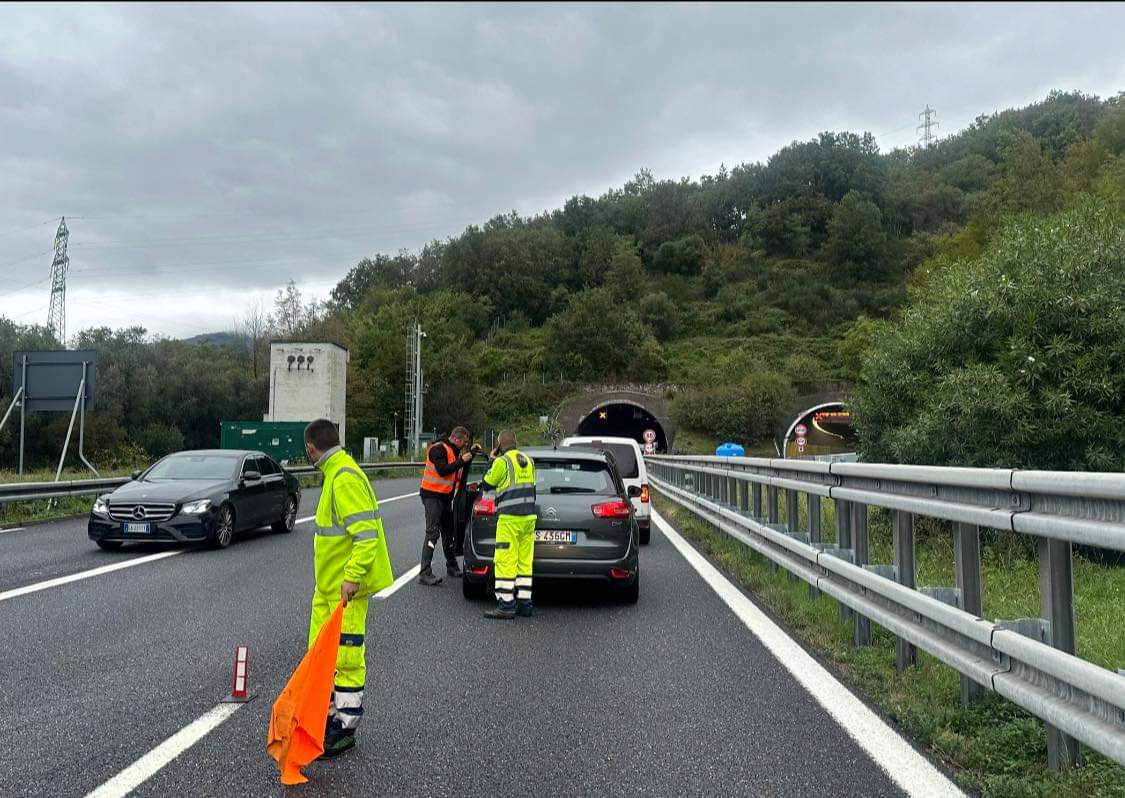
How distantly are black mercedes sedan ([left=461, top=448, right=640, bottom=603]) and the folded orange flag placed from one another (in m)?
4.69

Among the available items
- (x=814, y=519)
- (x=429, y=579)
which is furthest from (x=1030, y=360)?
(x=429, y=579)

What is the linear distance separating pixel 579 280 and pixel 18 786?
138 metres

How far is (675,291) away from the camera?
138 m

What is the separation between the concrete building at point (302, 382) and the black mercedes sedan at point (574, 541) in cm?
4871

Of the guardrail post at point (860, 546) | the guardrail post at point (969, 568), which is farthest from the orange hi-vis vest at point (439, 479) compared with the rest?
the guardrail post at point (969, 568)

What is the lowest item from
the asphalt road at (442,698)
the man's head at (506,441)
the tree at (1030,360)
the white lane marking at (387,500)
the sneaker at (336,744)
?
the white lane marking at (387,500)

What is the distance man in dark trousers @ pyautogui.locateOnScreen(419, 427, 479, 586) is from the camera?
36.2 feet

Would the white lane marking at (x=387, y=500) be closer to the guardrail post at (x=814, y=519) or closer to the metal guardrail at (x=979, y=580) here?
the guardrail post at (x=814, y=519)

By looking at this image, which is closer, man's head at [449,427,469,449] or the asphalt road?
the asphalt road

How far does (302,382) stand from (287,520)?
136ft

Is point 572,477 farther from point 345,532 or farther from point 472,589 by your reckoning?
point 345,532

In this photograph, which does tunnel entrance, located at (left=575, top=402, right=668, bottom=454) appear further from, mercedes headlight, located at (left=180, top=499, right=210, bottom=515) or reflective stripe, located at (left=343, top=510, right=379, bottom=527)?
reflective stripe, located at (left=343, top=510, right=379, bottom=527)

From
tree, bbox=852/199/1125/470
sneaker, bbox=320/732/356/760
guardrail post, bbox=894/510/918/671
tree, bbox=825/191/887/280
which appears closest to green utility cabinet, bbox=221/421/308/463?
tree, bbox=852/199/1125/470

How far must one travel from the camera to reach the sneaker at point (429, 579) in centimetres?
1039
